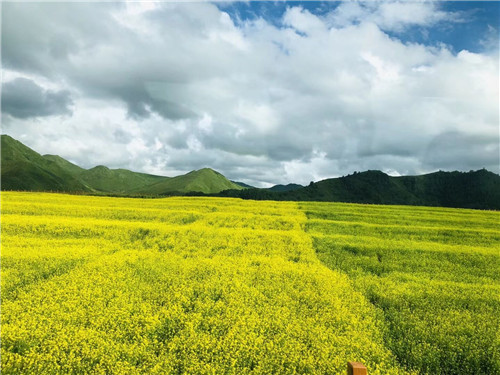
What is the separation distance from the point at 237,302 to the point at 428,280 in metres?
10.7

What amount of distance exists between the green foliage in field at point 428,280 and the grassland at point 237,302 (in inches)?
3.0

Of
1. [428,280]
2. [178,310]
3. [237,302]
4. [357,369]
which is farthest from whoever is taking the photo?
[428,280]

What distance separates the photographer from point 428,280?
1562 centimetres

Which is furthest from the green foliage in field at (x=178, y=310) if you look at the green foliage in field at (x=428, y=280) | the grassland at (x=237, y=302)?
the green foliage in field at (x=428, y=280)

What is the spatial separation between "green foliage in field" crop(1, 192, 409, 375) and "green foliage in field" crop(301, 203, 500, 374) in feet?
3.29

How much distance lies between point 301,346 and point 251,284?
Answer: 4.95m

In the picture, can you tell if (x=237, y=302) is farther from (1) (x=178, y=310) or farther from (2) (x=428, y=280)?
(2) (x=428, y=280)

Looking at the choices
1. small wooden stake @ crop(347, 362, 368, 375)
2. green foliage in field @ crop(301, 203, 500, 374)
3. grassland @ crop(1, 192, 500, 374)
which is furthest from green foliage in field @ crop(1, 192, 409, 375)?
small wooden stake @ crop(347, 362, 368, 375)

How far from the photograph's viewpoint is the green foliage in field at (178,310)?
340 inches

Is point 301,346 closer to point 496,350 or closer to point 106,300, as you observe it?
point 496,350

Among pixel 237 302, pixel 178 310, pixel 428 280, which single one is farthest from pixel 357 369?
pixel 428 280

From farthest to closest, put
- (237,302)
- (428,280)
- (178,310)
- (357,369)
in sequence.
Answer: (428,280) → (237,302) → (178,310) → (357,369)

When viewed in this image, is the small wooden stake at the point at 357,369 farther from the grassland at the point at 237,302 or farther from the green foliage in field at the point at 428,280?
the green foliage in field at the point at 428,280

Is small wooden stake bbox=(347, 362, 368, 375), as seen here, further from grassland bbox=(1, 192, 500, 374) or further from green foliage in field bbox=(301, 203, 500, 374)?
green foliage in field bbox=(301, 203, 500, 374)
